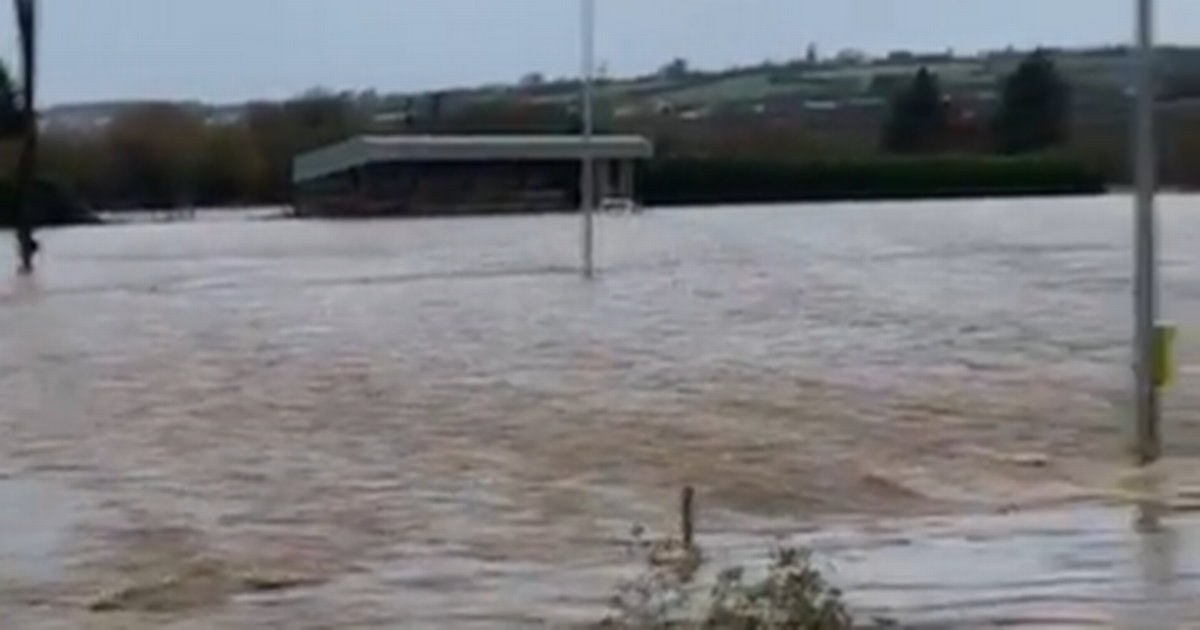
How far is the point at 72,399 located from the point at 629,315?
11.0 metres

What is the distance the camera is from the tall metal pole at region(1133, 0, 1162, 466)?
16.2 metres

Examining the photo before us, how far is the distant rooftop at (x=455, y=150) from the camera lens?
80.1m

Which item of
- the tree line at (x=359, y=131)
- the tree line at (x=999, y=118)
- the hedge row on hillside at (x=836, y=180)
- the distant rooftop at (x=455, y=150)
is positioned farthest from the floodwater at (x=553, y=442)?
the hedge row on hillside at (x=836, y=180)

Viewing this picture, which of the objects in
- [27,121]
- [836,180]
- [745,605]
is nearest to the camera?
[745,605]

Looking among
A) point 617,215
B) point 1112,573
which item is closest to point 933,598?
point 1112,573

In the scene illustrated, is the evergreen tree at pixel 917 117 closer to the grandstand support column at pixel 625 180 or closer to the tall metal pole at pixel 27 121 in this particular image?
the grandstand support column at pixel 625 180

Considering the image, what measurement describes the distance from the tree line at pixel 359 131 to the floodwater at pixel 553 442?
44123 millimetres

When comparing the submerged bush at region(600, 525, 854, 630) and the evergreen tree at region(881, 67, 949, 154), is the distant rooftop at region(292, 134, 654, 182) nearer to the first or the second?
the evergreen tree at region(881, 67, 949, 154)

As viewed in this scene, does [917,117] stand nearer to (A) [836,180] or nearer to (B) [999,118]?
(B) [999,118]

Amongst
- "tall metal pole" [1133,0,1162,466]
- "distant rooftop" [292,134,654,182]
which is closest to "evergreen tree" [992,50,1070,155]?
"distant rooftop" [292,134,654,182]

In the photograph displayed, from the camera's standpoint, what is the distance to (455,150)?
Answer: 83500 mm

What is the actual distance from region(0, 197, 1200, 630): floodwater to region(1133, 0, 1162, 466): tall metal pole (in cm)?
28

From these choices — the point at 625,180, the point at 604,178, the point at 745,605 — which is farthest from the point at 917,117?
the point at 745,605

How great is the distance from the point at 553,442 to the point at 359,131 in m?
77.0
